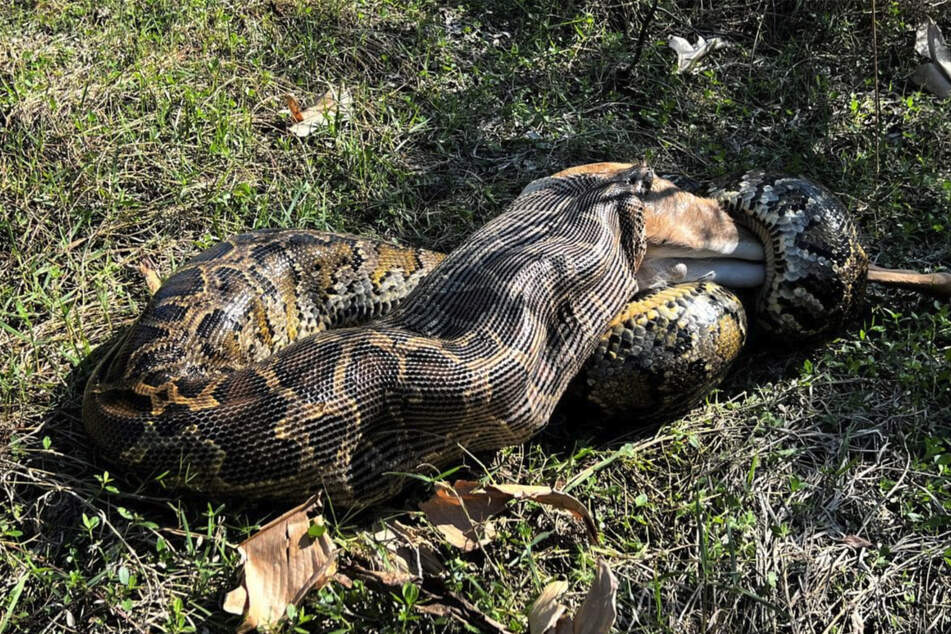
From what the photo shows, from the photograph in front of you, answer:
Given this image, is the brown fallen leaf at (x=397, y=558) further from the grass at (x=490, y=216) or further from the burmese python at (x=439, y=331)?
the burmese python at (x=439, y=331)

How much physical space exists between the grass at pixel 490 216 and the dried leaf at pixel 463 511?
122 mm

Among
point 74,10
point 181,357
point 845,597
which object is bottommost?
point 845,597

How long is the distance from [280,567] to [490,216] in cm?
317

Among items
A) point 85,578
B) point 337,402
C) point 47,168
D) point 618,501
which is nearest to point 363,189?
point 47,168

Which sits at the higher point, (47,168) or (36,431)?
(47,168)

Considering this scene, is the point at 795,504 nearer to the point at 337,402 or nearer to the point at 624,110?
the point at 337,402

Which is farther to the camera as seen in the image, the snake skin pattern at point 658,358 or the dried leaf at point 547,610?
the snake skin pattern at point 658,358

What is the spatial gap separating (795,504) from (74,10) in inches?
238

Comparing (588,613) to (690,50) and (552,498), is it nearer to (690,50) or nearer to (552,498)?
(552,498)

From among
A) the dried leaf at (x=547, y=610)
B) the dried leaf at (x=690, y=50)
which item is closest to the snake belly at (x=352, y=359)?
the dried leaf at (x=547, y=610)

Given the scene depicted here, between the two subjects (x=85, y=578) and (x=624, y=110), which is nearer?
(x=85, y=578)

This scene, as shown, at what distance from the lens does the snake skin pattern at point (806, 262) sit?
5543 mm

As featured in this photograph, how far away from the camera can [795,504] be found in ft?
15.1

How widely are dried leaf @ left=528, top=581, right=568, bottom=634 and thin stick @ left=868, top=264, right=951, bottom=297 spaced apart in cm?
323
